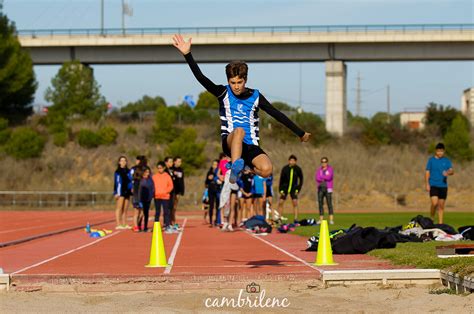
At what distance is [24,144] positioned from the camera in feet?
185

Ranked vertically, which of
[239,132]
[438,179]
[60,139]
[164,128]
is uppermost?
[164,128]

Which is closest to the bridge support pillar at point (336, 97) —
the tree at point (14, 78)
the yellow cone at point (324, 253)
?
the tree at point (14, 78)

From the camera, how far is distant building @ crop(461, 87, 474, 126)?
238 ft

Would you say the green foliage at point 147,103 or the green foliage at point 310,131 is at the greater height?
the green foliage at point 147,103

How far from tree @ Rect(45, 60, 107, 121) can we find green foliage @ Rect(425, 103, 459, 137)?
84.3 ft

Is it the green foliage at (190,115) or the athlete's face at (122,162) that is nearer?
the athlete's face at (122,162)

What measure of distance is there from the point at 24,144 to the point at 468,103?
54.0 metres

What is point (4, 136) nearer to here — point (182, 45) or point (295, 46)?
point (295, 46)

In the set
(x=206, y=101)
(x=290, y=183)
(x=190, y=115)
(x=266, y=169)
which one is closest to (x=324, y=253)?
(x=266, y=169)

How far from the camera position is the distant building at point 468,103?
7250 cm

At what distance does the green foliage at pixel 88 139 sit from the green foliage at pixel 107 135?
29 cm

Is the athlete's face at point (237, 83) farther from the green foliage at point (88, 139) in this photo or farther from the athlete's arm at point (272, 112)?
the green foliage at point (88, 139)

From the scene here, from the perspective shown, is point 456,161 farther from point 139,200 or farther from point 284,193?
point 139,200

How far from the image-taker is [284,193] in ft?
82.8
